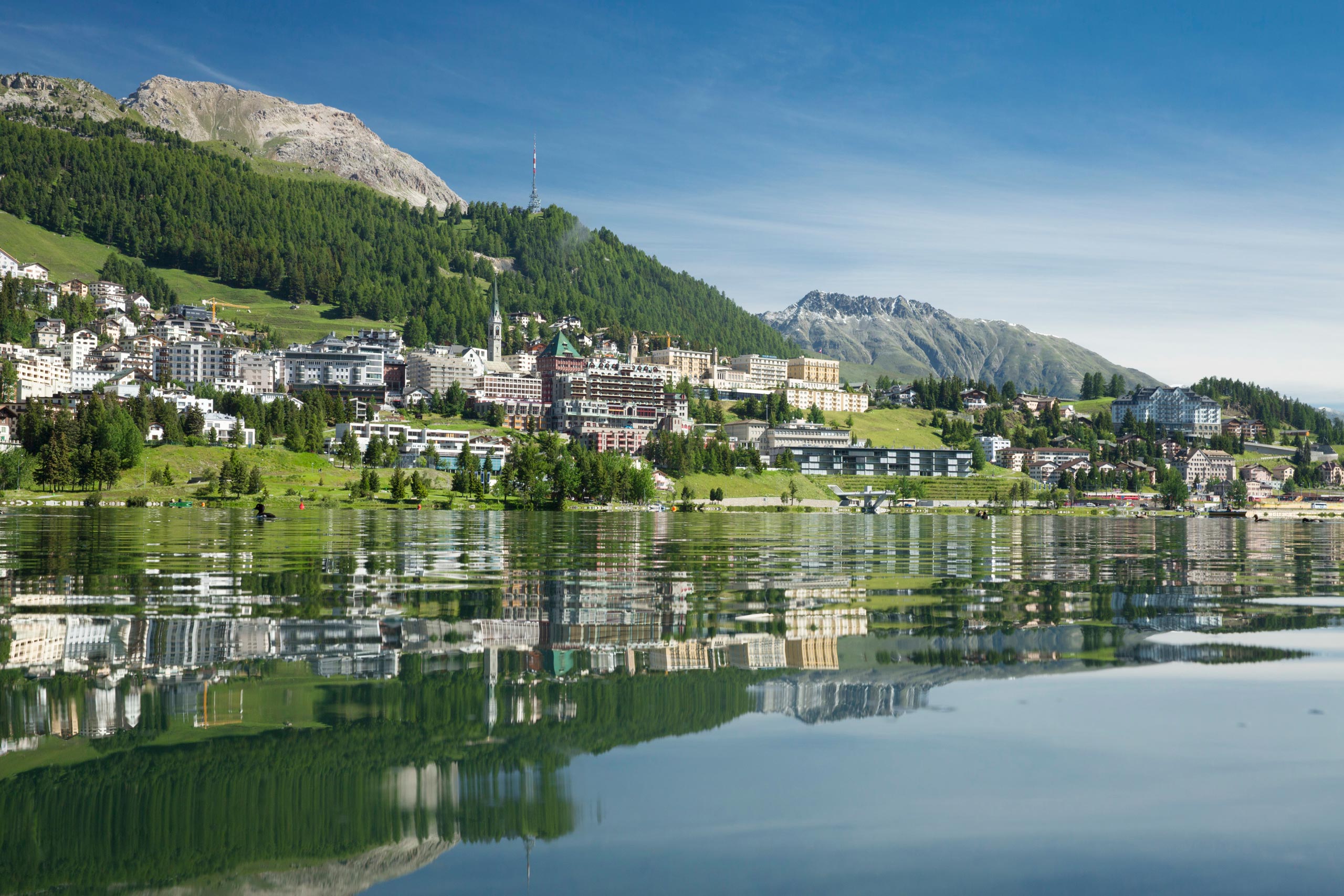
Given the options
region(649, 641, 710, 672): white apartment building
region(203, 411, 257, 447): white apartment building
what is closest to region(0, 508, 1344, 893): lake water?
region(649, 641, 710, 672): white apartment building

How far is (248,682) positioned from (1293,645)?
1487 cm

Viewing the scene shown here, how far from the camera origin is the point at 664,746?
941 centimetres

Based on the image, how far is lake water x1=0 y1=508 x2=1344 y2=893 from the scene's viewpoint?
22.9 feet

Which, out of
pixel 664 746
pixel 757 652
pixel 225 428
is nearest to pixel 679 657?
pixel 757 652

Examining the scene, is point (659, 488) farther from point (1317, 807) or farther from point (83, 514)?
point (1317, 807)

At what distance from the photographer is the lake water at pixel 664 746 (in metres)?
6.98

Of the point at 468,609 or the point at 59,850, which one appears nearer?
the point at 59,850

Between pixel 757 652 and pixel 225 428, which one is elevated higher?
pixel 225 428

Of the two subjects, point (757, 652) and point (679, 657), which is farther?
point (757, 652)

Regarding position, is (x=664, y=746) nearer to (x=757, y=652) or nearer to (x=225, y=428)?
(x=757, y=652)

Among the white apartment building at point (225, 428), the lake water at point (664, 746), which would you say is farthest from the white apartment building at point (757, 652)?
the white apartment building at point (225, 428)

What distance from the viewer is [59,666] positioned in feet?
41.6

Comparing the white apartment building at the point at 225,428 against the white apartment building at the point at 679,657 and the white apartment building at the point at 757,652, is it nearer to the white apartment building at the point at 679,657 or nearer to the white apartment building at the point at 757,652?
the white apartment building at the point at 757,652

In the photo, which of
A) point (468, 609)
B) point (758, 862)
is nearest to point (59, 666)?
point (468, 609)
